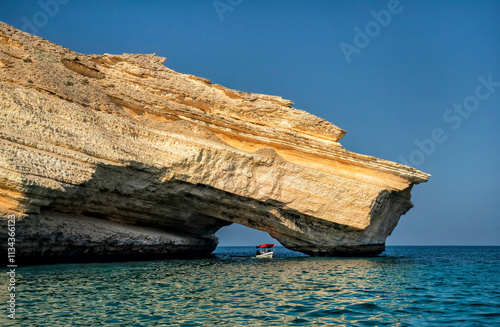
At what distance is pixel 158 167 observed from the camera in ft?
65.4

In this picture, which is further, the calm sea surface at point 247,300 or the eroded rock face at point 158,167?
the eroded rock face at point 158,167

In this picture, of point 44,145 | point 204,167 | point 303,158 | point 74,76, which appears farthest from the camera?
point 303,158

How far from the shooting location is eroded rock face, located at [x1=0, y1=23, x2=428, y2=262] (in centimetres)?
1656

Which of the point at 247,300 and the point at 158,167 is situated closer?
the point at 247,300

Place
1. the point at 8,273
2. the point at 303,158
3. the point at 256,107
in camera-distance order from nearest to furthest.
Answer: the point at 8,273
the point at 303,158
the point at 256,107

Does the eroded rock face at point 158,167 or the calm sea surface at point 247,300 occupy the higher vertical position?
the eroded rock face at point 158,167

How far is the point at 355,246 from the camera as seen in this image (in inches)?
1027

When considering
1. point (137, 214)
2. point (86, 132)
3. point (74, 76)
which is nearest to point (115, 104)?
point (74, 76)

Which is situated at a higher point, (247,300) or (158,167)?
(158,167)

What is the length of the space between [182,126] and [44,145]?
829 centimetres

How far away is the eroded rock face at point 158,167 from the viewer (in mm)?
16562

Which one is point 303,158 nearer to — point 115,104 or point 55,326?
point 115,104

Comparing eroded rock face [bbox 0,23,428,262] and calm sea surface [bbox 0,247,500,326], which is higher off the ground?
eroded rock face [bbox 0,23,428,262]

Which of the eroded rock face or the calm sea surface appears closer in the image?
the calm sea surface
